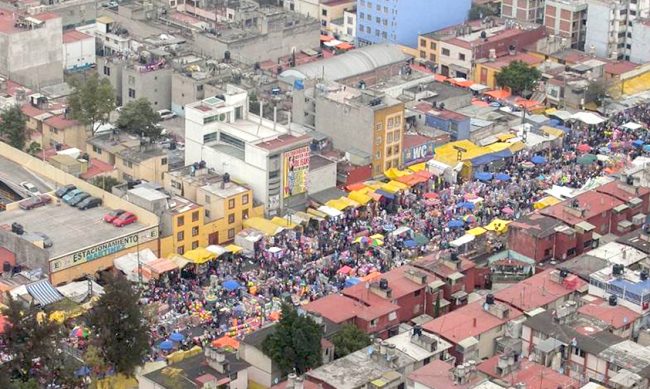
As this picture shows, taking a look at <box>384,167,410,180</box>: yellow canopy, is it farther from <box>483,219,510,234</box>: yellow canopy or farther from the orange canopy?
the orange canopy

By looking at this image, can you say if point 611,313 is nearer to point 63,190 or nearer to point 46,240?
point 46,240

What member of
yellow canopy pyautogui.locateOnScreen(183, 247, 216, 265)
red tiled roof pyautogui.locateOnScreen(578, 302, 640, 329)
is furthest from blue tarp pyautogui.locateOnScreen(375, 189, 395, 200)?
red tiled roof pyautogui.locateOnScreen(578, 302, 640, 329)

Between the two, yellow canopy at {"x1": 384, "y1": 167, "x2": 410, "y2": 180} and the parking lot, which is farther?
yellow canopy at {"x1": 384, "y1": 167, "x2": 410, "y2": 180}

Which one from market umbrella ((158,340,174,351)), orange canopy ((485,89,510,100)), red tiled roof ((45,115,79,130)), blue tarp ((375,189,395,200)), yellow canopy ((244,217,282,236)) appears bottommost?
market umbrella ((158,340,174,351))

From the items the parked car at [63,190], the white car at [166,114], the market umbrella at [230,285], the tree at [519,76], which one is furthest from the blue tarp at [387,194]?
the tree at [519,76]

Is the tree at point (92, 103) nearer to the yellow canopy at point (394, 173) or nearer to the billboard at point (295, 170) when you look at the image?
the billboard at point (295, 170)

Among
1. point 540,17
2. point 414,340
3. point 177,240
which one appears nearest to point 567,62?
point 540,17
